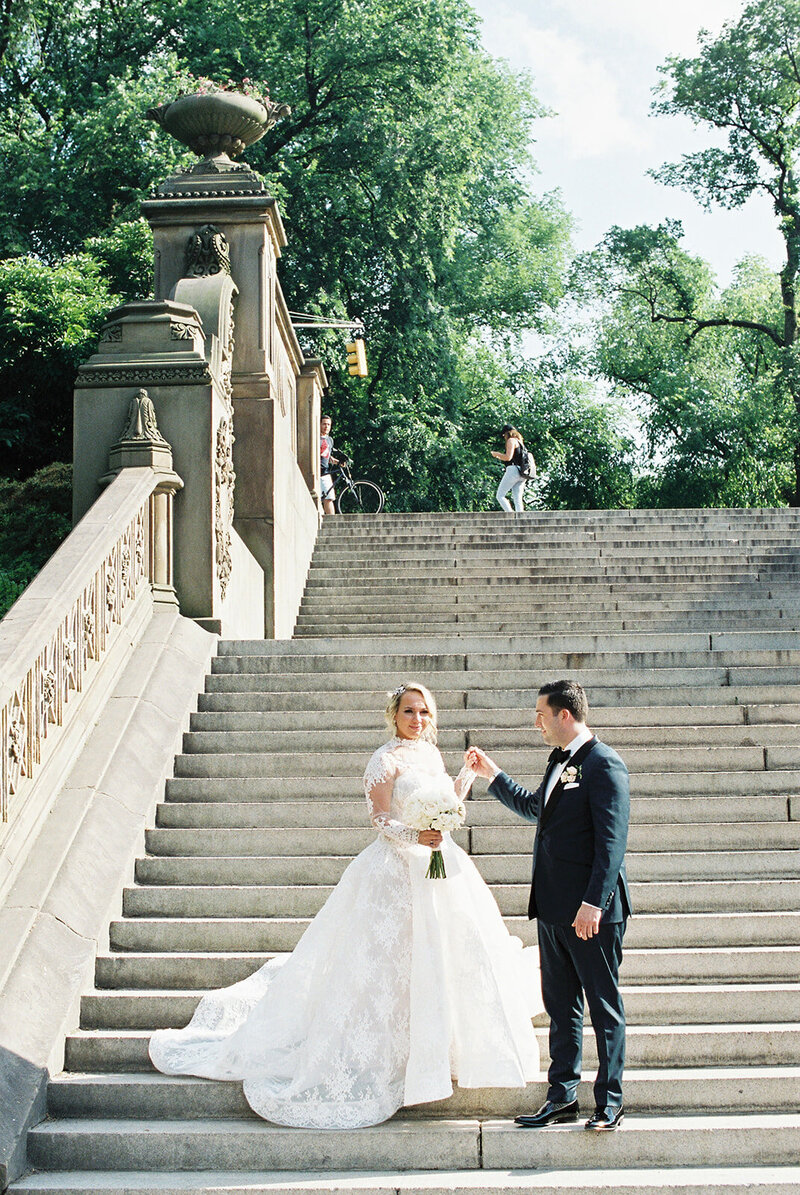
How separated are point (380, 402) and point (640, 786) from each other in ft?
78.1

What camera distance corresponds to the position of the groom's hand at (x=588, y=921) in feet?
15.3

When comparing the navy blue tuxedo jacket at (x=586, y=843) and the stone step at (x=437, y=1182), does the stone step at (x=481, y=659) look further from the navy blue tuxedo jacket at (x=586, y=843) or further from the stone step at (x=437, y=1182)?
the stone step at (x=437, y=1182)

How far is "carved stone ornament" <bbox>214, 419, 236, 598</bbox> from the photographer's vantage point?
375 inches

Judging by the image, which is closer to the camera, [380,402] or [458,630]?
[458,630]

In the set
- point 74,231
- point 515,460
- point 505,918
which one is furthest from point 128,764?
point 74,231

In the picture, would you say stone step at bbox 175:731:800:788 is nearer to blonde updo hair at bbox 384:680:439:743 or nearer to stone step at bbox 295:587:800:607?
blonde updo hair at bbox 384:680:439:743

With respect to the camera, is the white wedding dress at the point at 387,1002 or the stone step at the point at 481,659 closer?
the white wedding dress at the point at 387,1002

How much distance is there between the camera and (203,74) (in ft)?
93.0

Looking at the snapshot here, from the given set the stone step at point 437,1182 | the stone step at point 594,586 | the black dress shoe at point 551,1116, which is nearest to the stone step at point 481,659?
the black dress shoe at point 551,1116

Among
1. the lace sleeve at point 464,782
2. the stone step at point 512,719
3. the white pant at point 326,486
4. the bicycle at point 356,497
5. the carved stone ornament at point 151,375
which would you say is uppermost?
the bicycle at point 356,497

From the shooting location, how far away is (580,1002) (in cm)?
494

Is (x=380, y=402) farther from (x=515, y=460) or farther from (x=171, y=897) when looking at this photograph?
(x=171, y=897)

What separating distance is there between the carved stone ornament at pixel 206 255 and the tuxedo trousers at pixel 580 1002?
839cm

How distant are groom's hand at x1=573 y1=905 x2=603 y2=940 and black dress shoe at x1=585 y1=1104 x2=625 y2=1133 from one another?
0.69 meters
